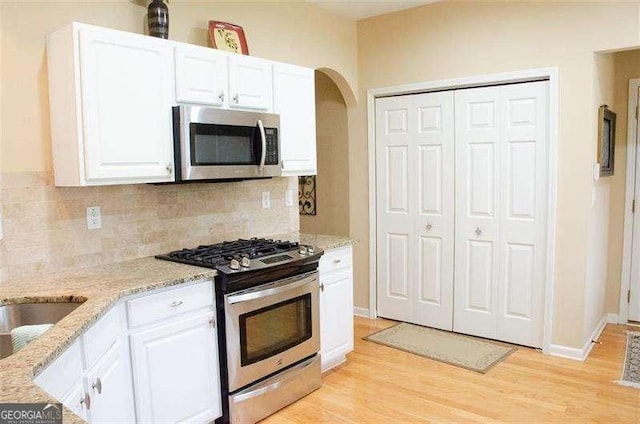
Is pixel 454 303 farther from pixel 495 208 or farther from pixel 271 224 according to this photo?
pixel 271 224

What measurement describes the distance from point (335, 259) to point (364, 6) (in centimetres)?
210

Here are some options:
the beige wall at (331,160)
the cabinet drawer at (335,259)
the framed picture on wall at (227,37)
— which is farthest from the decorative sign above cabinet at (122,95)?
the beige wall at (331,160)

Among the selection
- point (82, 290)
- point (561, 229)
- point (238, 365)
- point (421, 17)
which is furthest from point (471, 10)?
point (82, 290)

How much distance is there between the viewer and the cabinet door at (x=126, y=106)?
2.22 meters

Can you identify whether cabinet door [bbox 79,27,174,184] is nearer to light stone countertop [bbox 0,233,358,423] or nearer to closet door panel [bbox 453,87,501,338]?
light stone countertop [bbox 0,233,358,423]

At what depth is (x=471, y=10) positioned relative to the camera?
3711 millimetres

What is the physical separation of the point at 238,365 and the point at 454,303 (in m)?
2.13

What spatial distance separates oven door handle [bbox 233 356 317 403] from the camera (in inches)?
102

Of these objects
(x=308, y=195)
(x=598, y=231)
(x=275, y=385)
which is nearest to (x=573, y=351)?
(x=598, y=231)

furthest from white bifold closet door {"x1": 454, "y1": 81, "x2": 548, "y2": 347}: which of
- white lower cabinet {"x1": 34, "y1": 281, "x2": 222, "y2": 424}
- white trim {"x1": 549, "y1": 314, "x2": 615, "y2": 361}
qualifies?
white lower cabinet {"x1": 34, "y1": 281, "x2": 222, "y2": 424}

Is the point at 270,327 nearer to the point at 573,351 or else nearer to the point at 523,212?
the point at 523,212

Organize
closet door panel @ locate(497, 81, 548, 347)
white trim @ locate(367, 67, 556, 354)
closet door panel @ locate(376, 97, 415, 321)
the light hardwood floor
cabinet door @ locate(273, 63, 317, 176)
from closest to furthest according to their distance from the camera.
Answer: the light hardwood floor → cabinet door @ locate(273, 63, 317, 176) → white trim @ locate(367, 67, 556, 354) → closet door panel @ locate(497, 81, 548, 347) → closet door panel @ locate(376, 97, 415, 321)

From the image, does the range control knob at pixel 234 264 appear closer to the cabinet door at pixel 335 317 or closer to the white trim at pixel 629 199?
the cabinet door at pixel 335 317

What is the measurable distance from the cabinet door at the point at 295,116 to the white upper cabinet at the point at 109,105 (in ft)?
2.66
